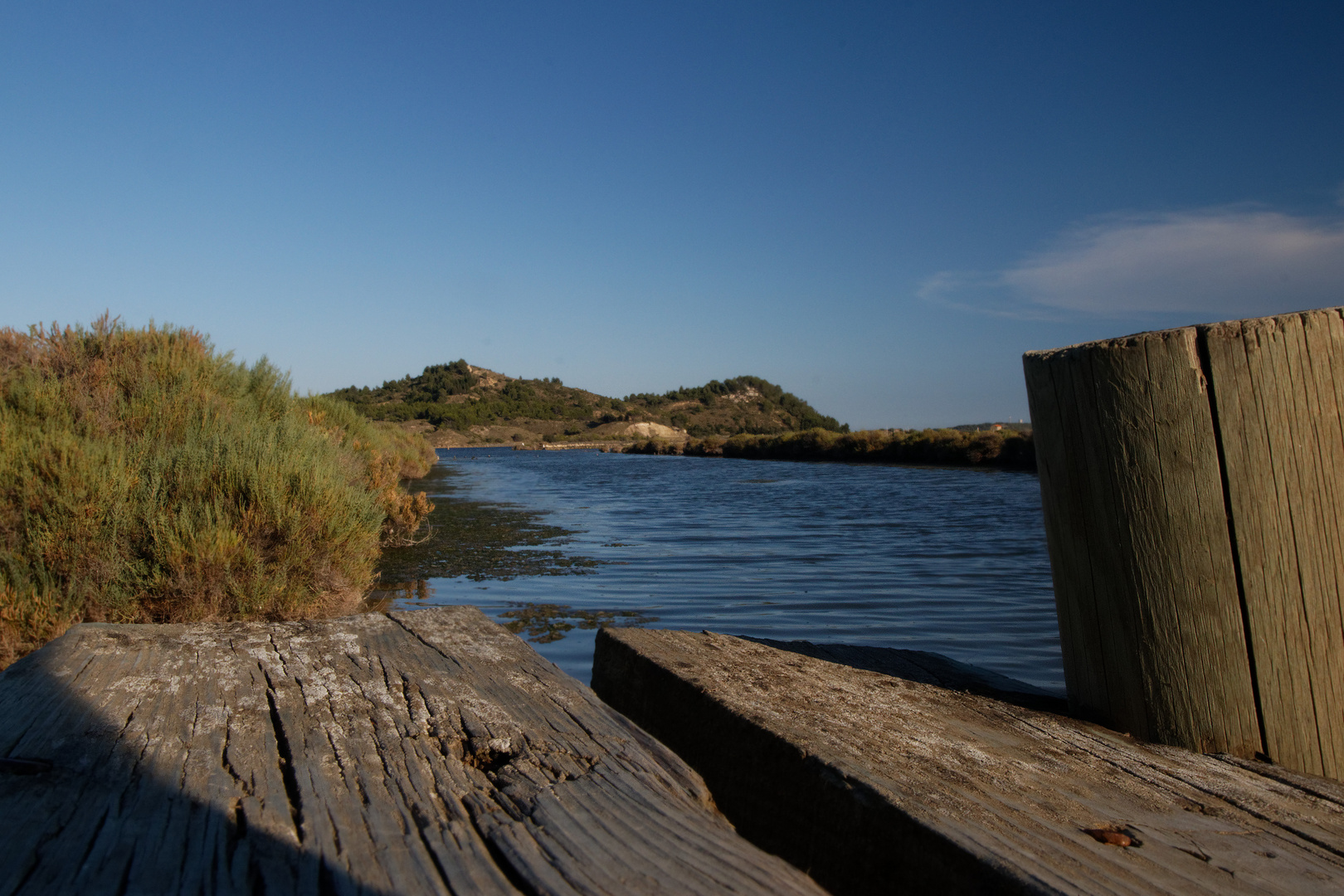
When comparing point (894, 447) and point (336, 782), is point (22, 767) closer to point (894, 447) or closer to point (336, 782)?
point (336, 782)

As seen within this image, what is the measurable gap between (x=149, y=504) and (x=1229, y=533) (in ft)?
19.4

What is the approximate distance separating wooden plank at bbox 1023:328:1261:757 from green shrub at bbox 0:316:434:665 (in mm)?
5153

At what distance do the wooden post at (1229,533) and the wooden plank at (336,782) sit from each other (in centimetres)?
127

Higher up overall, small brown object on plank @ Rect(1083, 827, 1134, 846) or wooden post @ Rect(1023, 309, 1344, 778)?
wooden post @ Rect(1023, 309, 1344, 778)

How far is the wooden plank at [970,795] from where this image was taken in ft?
4.31

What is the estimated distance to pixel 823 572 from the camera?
880 centimetres

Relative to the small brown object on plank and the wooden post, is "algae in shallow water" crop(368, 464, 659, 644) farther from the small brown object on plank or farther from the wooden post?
the small brown object on plank

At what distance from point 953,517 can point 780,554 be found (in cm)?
505

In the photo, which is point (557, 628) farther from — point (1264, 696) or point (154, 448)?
point (1264, 696)

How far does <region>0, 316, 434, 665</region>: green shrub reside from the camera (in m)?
4.89

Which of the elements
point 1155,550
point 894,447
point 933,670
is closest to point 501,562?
point 933,670

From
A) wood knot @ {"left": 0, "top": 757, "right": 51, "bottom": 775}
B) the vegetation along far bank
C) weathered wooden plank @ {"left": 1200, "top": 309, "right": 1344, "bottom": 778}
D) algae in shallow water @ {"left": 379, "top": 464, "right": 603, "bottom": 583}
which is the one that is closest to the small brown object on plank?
weathered wooden plank @ {"left": 1200, "top": 309, "right": 1344, "bottom": 778}

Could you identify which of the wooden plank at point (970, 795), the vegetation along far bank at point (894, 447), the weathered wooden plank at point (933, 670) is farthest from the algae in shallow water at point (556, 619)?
the vegetation along far bank at point (894, 447)

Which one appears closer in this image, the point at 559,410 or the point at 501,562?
the point at 501,562
